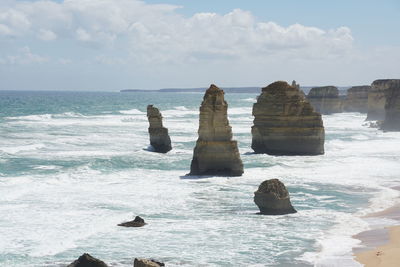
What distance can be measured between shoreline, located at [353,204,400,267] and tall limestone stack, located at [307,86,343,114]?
7490cm

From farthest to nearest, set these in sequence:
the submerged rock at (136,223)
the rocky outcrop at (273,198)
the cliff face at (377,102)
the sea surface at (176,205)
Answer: the cliff face at (377,102)
the rocky outcrop at (273,198)
the submerged rock at (136,223)
the sea surface at (176,205)

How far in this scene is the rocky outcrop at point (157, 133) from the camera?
43719 millimetres

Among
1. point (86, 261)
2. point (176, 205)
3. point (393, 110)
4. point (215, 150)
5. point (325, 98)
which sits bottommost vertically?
point (176, 205)

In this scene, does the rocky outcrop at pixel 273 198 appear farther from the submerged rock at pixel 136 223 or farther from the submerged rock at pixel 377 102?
the submerged rock at pixel 377 102

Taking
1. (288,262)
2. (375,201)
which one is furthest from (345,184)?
(288,262)

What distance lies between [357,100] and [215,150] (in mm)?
78174

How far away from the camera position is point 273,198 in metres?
23.3

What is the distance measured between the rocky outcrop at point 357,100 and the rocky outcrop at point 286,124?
65.5 meters

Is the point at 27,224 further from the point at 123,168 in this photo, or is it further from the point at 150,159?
the point at 150,159

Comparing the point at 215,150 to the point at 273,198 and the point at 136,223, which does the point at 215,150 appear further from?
the point at 136,223

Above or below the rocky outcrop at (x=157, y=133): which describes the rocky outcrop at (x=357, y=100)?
above

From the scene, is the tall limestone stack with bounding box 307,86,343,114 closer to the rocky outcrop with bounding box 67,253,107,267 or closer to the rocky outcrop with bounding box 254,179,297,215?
the rocky outcrop with bounding box 254,179,297,215

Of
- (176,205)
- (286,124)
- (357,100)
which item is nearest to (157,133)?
(286,124)

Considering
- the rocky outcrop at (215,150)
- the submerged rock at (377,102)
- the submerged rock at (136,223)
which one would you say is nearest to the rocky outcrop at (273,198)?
the submerged rock at (136,223)
